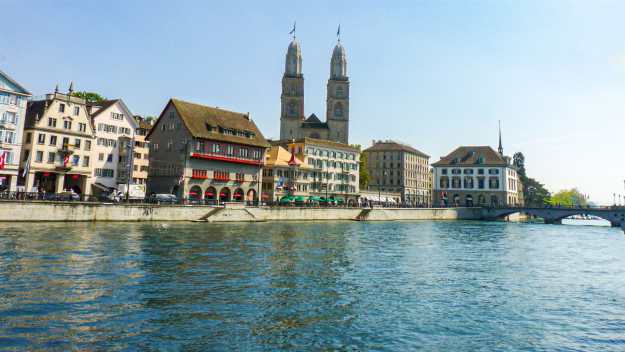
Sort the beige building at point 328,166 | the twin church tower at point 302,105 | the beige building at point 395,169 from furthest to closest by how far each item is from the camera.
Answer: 1. the beige building at point 395,169
2. the twin church tower at point 302,105
3. the beige building at point 328,166

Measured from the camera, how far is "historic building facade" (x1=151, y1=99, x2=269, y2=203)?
71.5 metres

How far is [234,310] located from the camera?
610 inches

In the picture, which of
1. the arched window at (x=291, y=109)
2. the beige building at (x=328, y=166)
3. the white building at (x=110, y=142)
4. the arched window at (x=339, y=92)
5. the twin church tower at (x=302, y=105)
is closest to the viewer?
the white building at (x=110, y=142)

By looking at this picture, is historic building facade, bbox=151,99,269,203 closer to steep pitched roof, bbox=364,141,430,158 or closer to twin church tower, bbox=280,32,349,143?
twin church tower, bbox=280,32,349,143

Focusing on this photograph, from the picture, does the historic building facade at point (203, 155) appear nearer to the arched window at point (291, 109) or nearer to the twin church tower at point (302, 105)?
the twin church tower at point (302, 105)

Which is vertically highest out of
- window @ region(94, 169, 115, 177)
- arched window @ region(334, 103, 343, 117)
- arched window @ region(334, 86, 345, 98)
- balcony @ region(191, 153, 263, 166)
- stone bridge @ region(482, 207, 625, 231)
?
arched window @ region(334, 86, 345, 98)

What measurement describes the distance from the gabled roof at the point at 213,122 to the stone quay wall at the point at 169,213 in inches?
624

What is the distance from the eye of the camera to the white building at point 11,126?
184ft

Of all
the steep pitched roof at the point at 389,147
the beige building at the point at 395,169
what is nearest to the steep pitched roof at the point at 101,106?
the beige building at the point at 395,169

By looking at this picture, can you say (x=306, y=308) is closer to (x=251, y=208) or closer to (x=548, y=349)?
(x=548, y=349)

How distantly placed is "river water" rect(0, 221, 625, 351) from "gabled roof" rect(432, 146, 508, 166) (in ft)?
308

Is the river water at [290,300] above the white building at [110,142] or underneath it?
underneath

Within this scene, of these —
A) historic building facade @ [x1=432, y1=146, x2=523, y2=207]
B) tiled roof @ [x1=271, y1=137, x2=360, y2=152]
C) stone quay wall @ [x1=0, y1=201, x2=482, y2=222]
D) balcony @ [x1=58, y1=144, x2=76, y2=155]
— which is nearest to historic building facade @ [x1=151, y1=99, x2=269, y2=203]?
stone quay wall @ [x1=0, y1=201, x2=482, y2=222]

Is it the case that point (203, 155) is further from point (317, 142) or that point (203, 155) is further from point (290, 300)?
point (290, 300)
